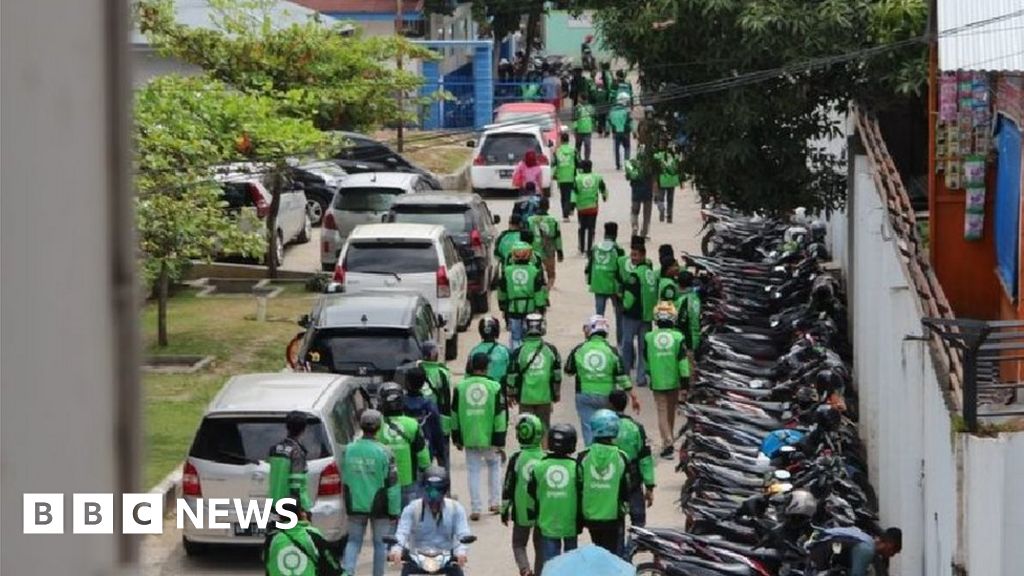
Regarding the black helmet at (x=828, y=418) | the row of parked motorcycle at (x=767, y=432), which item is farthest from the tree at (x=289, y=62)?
the black helmet at (x=828, y=418)

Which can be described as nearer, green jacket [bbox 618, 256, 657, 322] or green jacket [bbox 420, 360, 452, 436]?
green jacket [bbox 420, 360, 452, 436]

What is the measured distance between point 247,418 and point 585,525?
2681 mm

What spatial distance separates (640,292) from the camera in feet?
66.0

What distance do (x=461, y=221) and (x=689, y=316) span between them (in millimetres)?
6317

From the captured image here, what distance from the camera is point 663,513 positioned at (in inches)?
635

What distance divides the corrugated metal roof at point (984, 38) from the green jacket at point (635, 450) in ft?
11.6

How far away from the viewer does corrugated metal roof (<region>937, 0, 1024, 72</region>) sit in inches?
554

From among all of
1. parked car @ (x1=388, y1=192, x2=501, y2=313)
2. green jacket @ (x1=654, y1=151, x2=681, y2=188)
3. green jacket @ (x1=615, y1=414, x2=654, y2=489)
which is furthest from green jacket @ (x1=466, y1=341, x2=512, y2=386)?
parked car @ (x1=388, y1=192, x2=501, y2=313)

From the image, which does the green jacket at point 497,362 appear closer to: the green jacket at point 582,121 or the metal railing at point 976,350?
the metal railing at point 976,350

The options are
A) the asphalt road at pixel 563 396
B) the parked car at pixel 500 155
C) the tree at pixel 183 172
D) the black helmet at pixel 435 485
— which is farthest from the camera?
the parked car at pixel 500 155

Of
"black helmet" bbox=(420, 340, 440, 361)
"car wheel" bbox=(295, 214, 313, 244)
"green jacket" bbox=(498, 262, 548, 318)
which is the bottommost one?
"black helmet" bbox=(420, 340, 440, 361)

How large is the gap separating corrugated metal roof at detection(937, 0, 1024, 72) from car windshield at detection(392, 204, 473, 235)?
10.1 metres

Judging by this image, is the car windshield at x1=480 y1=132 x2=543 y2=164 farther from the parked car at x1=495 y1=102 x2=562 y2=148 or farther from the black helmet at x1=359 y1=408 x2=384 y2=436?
the black helmet at x1=359 y1=408 x2=384 y2=436

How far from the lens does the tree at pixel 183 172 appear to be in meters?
21.0
